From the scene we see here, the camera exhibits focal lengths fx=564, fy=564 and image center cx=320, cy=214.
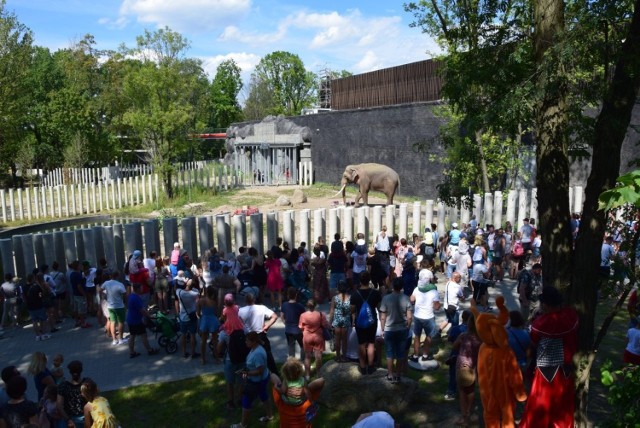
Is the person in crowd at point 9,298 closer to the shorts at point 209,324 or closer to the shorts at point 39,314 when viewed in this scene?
the shorts at point 39,314

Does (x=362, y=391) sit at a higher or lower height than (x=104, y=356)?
higher

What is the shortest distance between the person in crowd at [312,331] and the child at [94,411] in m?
3.08

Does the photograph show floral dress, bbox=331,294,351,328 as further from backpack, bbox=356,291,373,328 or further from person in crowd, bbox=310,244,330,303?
person in crowd, bbox=310,244,330,303

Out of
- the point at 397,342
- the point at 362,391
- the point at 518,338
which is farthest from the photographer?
the point at 397,342

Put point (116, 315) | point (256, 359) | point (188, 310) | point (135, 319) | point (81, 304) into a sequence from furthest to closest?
point (81, 304) < point (116, 315) < point (135, 319) < point (188, 310) < point (256, 359)

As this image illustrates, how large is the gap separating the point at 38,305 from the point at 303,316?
565 centimetres

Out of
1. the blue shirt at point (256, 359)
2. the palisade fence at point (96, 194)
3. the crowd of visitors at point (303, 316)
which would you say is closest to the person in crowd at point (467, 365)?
the crowd of visitors at point (303, 316)

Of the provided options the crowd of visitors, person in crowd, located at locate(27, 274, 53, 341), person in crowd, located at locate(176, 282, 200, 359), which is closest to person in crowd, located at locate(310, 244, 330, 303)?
the crowd of visitors

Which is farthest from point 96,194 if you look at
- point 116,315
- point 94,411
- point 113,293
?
point 94,411

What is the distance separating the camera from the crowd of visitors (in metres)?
6.08

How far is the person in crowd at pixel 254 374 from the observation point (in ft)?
22.9

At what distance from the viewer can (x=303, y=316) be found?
830 cm

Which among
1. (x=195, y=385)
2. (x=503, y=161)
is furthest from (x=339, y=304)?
(x=503, y=161)

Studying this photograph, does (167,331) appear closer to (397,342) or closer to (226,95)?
(397,342)
